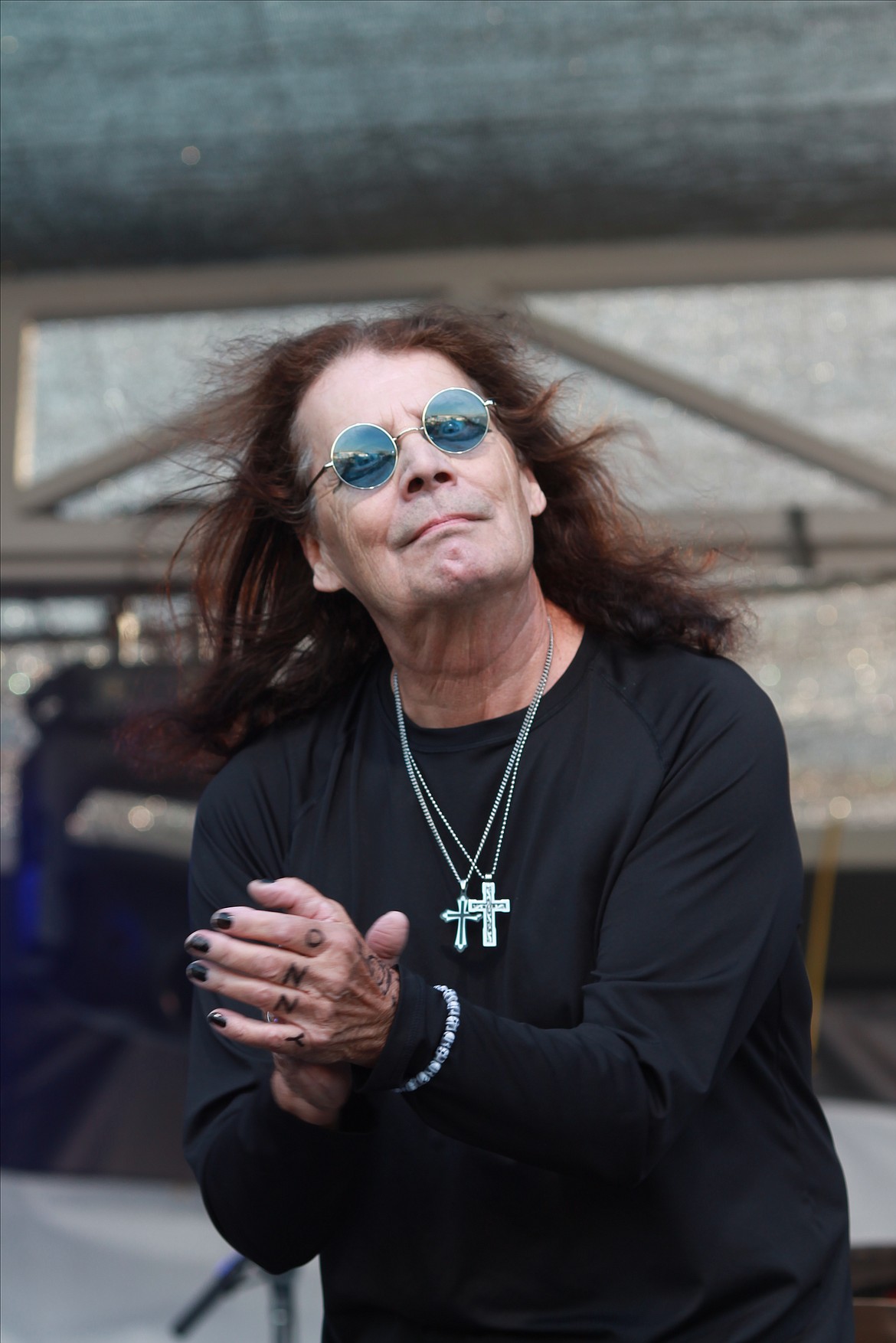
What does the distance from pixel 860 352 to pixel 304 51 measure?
78.4 inches

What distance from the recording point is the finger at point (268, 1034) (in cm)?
105

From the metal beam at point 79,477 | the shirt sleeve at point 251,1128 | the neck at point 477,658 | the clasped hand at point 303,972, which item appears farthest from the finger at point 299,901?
the metal beam at point 79,477

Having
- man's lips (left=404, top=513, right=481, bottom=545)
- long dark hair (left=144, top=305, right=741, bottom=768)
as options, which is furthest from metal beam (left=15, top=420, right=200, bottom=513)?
man's lips (left=404, top=513, right=481, bottom=545)

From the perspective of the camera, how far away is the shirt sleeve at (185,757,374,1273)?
1263mm

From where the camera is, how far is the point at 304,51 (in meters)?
2.85

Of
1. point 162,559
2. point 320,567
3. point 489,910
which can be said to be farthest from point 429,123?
point 489,910

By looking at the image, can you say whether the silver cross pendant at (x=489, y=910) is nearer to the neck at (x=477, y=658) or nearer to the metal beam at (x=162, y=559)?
the neck at (x=477, y=658)

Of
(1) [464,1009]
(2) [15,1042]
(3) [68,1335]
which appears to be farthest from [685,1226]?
(2) [15,1042]

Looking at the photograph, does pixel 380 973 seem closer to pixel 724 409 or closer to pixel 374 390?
pixel 374 390

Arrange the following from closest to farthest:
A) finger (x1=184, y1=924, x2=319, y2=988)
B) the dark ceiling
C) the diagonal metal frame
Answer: finger (x1=184, y1=924, x2=319, y2=988) → the dark ceiling → the diagonal metal frame

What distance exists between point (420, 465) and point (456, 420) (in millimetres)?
83

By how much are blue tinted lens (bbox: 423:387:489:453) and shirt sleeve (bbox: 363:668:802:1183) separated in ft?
1.39

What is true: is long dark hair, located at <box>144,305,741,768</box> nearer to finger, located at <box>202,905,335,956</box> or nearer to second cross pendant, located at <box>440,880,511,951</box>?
second cross pendant, located at <box>440,880,511,951</box>

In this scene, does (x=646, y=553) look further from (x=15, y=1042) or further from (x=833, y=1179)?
(x=15, y=1042)
